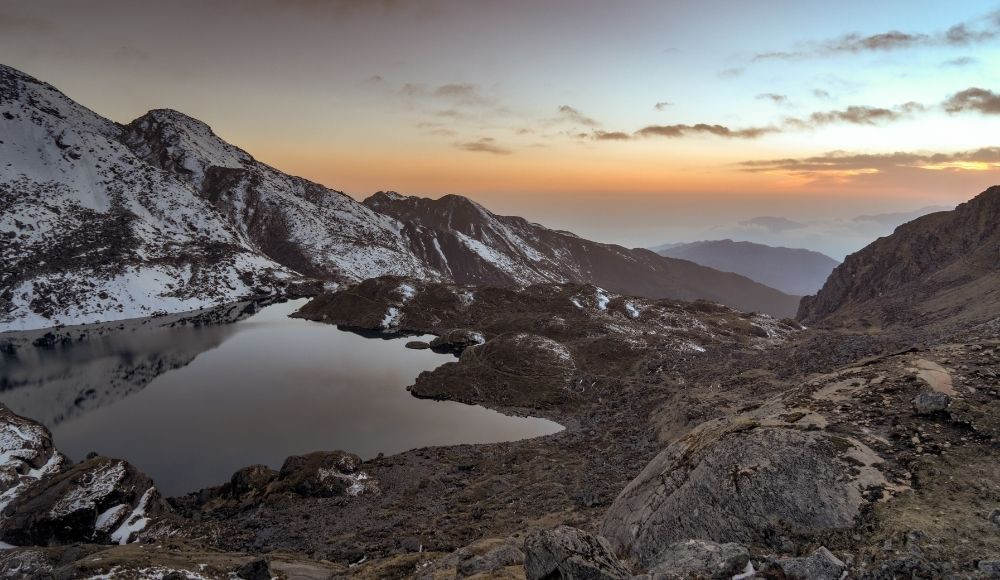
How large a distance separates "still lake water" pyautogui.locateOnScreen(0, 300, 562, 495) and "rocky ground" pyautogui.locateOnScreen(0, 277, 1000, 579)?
211 inches

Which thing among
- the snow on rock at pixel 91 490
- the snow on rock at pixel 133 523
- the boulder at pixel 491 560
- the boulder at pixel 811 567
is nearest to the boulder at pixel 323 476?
the snow on rock at pixel 133 523

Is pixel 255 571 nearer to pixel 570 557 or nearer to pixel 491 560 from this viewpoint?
pixel 491 560

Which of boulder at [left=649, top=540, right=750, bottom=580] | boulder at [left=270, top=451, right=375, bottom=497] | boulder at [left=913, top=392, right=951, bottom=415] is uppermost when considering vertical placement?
boulder at [left=913, top=392, right=951, bottom=415]

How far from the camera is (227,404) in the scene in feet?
198

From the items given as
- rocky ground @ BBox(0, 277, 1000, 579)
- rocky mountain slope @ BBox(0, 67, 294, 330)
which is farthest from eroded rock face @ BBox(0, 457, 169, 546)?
rocky mountain slope @ BBox(0, 67, 294, 330)

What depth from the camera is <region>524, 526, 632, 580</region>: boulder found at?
1353 centimetres

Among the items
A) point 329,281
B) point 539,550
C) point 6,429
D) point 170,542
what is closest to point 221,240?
point 329,281

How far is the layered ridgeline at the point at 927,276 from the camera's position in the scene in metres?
70.3

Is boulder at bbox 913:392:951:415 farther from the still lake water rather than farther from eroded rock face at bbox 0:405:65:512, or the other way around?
eroded rock face at bbox 0:405:65:512

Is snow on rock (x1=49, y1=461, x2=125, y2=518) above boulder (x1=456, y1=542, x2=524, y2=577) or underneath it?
underneath

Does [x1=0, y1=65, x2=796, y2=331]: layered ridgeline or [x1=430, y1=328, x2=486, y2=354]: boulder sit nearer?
[x1=430, y1=328, x2=486, y2=354]: boulder

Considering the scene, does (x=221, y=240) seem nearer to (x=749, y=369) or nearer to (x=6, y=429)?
(x=6, y=429)

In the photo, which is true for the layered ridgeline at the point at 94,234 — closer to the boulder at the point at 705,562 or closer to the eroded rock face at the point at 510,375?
the eroded rock face at the point at 510,375

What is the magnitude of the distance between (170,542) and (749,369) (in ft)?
194
